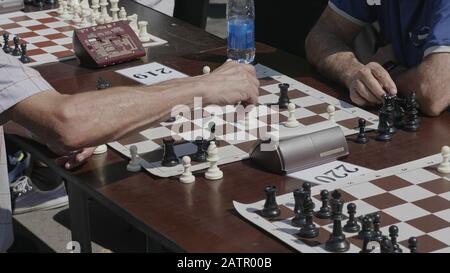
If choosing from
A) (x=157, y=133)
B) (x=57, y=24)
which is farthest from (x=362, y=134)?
(x=57, y=24)

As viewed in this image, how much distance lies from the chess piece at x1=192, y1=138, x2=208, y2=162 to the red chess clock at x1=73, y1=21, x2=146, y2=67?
3.09ft

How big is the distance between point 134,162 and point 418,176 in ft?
2.75

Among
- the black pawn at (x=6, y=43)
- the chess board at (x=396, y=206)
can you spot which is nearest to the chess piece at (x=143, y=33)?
the black pawn at (x=6, y=43)

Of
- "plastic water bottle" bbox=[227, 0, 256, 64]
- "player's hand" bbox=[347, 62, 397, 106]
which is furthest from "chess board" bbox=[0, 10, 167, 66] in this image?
"player's hand" bbox=[347, 62, 397, 106]

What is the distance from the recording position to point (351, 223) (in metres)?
2.43

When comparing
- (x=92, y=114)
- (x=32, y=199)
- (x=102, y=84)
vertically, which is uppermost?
(x=92, y=114)

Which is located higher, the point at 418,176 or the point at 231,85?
the point at 231,85

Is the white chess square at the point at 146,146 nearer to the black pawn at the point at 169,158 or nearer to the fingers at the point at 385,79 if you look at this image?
the black pawn at the point at 169,158

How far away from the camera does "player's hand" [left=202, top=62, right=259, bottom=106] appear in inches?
111

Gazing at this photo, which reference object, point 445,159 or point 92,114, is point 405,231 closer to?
point 445,159
